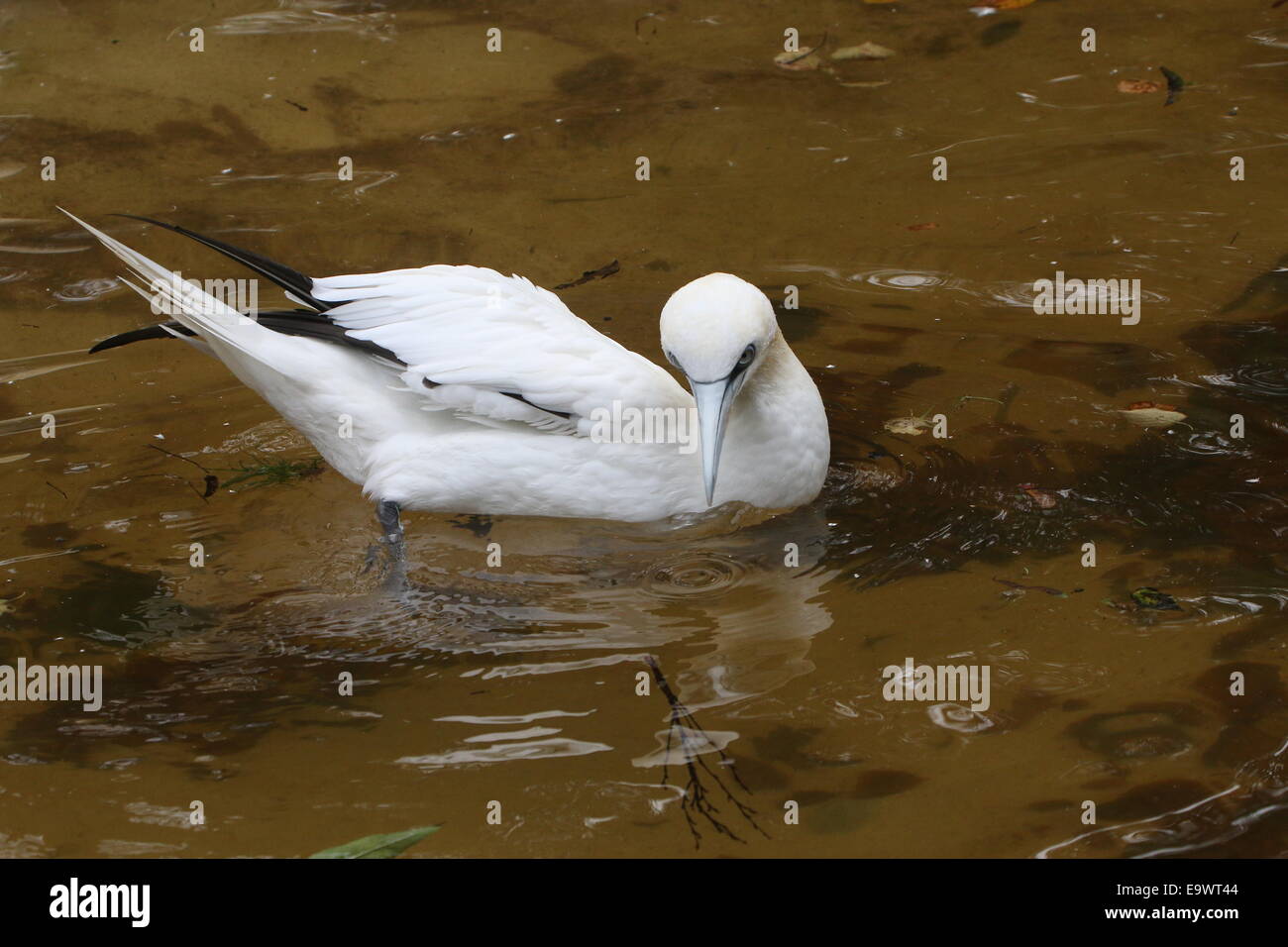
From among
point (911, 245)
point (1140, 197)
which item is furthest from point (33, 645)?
point (1140, 197)

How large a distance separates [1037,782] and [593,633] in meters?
1.21

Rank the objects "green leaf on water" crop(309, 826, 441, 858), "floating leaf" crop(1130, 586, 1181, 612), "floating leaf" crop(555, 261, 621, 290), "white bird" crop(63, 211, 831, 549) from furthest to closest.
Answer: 1. "floating leaf" crop(555, 261, 621, 290)
2. "white bird" crop(63, 211, 831, 549)
3. "floating leaf" crop(1130, 586, 1181, 612)
4. "green leaf on water" crop(309, 826, 441, 858)

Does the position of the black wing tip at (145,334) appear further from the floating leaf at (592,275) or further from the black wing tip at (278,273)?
the floating leaf at (592,275)

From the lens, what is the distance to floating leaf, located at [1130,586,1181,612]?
350cm

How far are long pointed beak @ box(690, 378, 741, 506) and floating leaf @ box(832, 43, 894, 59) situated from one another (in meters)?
3.79

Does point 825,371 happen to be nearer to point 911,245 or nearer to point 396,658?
point 911,245

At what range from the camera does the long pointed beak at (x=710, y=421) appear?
11.8ft

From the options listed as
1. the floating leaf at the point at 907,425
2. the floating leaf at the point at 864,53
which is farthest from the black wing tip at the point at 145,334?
the floating leaf at the point at 864,53

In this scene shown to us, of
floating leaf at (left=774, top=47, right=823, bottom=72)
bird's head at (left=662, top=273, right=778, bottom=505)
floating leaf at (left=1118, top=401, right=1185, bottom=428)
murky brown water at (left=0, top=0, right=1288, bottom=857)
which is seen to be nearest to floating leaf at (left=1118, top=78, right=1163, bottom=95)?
murky brown water at (left=0, top=0, right=1288, bottom=857)

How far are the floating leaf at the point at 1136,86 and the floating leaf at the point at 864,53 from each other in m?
1.13

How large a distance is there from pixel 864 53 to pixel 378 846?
5.28 m

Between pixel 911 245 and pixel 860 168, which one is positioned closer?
pixel 911 245

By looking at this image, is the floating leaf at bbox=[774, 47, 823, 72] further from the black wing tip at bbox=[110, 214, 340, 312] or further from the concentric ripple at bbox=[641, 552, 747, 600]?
the concentric ripple at bbox=[641, 552, 747, 600]

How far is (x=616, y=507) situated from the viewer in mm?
4000
